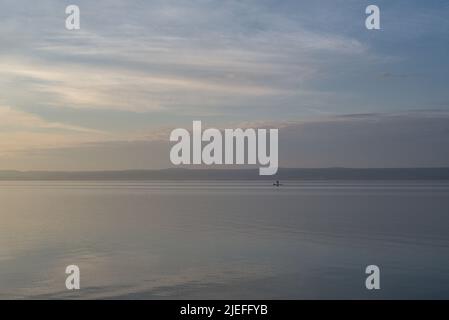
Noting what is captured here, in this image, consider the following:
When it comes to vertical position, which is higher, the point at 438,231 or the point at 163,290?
the point at 438,231

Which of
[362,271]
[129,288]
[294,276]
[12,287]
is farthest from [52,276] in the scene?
[362,271]

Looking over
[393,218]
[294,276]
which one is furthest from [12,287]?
[393,218]

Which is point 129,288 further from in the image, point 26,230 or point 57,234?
point 26,230

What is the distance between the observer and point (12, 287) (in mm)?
19078

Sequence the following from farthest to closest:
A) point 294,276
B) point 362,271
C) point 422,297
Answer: point 362,271 < point 294,276 < point 422,297

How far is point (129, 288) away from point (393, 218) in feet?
108

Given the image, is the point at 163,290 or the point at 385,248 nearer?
the point at 163,290

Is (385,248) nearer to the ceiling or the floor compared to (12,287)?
nearer to the ceiling

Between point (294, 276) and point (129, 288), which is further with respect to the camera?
point (294, 276)

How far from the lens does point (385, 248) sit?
93.1ft

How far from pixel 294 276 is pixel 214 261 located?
4860 millimetres
